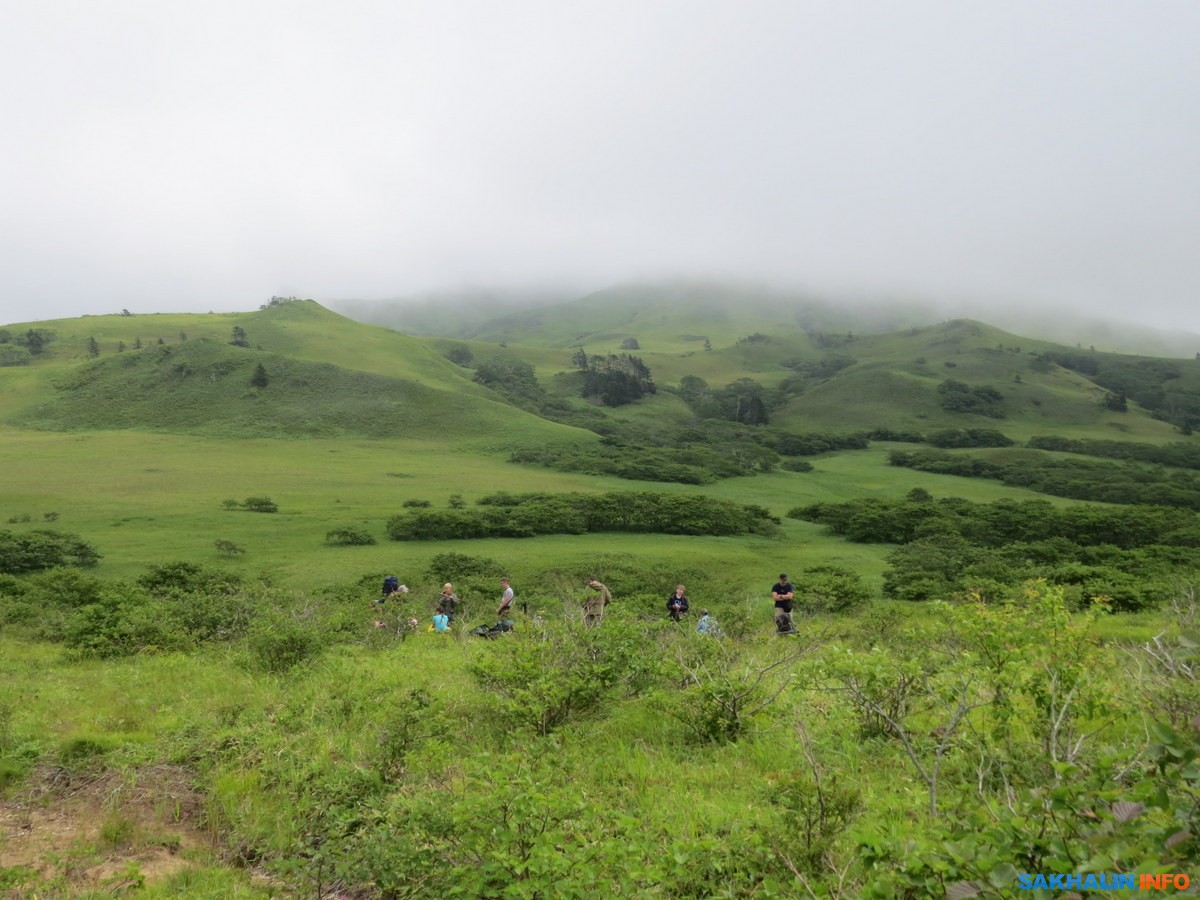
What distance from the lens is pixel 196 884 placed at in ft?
18.4

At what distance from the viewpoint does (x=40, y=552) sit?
2852 centimetres

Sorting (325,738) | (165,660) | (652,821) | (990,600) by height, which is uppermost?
(652,821)

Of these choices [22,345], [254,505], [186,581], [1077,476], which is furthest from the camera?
[22,345]

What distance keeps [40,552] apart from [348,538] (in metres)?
12.9

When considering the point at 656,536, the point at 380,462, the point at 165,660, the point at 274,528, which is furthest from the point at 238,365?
the point at 165,660

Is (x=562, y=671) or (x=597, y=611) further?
(x=597, y=611)

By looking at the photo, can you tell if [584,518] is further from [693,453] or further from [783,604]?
[693,453]

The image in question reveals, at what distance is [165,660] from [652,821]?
12044mm

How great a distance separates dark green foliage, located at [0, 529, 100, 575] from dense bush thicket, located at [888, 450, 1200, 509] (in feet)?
258

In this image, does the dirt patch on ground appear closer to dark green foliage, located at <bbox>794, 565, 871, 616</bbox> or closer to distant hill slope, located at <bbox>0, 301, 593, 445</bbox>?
dark green foliage, located at <bbox>794, 565, 871, 616</bbox>

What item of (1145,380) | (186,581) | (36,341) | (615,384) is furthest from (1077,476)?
(36,341)

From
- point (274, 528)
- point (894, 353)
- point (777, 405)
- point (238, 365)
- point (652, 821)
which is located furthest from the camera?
point (894, 353)

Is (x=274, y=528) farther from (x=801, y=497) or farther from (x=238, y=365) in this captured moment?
(x=238, y=365)

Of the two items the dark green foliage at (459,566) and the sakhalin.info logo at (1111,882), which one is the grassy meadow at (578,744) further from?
the dark green foliage at (459,566)
